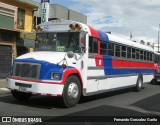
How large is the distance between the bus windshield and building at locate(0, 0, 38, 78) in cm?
1062

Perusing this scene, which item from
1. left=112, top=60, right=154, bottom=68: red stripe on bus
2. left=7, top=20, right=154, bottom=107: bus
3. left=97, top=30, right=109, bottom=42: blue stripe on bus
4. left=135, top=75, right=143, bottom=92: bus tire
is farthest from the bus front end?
left=135, top=75, right=143, bottom=92: bus tire

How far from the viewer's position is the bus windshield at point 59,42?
36.5ft

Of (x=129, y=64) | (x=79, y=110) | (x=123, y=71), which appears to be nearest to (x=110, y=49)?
(x=123, y=71)

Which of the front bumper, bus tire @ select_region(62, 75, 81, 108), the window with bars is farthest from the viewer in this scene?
the window with bars

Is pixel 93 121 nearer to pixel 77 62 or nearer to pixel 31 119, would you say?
pixel 31 119

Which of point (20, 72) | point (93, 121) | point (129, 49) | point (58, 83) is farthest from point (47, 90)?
point (129, 49)

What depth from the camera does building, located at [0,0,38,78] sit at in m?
22.3

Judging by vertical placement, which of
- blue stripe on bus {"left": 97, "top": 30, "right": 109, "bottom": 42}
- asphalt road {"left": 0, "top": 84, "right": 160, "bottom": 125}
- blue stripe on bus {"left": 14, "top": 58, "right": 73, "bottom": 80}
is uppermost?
blue stripe on bus {"left": 97, "top": 30, "right": 109, "bottom": 42}

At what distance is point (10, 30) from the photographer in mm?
22406

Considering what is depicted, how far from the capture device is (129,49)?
15609 millimetres

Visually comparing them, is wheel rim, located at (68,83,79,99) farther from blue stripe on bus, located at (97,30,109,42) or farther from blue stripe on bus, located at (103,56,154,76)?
blue stripe on bus, located at (97,30,109,42)

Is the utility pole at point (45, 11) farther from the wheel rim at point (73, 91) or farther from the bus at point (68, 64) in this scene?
the wheel rim at point (73, 91)

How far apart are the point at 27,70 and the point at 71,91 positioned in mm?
1486

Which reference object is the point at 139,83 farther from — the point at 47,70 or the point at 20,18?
the point at 20,18
